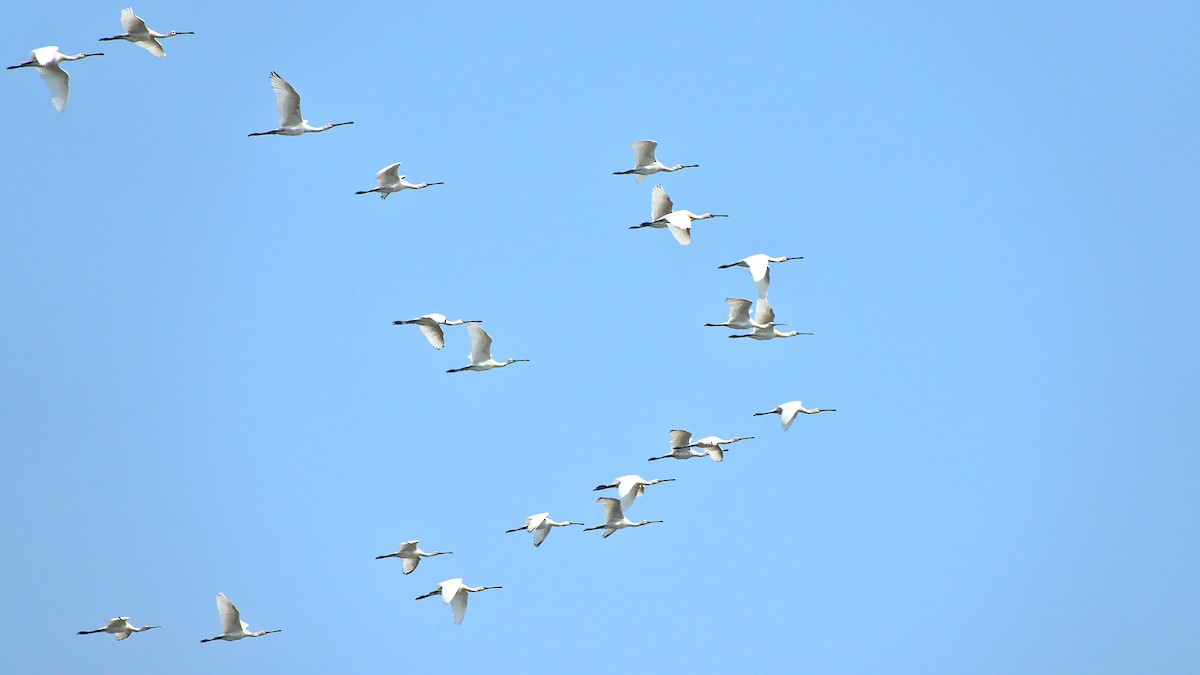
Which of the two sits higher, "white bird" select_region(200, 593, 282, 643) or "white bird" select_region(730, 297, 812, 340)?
"white bird" select_region(730, 297, 812, 340)

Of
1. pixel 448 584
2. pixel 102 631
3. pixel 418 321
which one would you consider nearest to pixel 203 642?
pixel 102 631

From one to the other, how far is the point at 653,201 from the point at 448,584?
471 inches

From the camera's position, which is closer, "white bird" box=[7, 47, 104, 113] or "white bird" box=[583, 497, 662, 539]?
"white bird" box=[7, 47, 104, 113]

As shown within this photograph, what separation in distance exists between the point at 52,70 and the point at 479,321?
1299 cm

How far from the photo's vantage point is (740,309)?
5297cm

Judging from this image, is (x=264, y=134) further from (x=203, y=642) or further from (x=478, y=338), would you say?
(x=203, y=642)

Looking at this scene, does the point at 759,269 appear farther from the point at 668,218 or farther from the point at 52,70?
the point at 52,70

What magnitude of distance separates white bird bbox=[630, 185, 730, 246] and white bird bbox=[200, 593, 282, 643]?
14.7 m

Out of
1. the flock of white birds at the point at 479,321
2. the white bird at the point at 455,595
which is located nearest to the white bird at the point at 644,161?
the flock of white birds at the point at 479,321

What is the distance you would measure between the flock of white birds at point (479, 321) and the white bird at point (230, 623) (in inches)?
1.0

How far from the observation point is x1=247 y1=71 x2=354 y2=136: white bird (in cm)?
4691

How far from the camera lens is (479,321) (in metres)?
50.9

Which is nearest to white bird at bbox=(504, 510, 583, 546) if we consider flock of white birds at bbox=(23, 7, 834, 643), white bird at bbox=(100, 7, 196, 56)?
flock of white birds at bbox=(23, 7, 834, 643)

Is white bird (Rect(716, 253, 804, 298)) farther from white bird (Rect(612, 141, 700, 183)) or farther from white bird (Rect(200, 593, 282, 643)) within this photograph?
white bird (Rect(200, 593, 282, 643))
